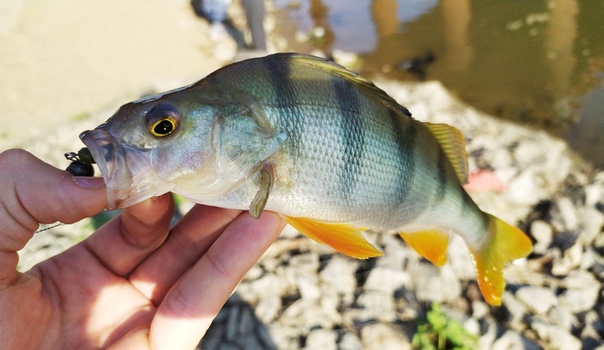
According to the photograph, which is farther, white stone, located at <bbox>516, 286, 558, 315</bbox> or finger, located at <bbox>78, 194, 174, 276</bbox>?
white stone, located at <bbox>516, 286, 558, 315</bbox>

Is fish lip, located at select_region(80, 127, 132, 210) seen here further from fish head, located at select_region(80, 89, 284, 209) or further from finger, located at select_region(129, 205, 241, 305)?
finger, located at select_region(129, 205, 241, 305)

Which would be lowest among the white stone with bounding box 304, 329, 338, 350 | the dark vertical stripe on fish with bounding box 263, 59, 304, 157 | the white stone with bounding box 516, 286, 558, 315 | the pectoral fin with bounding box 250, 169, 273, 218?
the white stone with bounding box 516, 286, 558, 315

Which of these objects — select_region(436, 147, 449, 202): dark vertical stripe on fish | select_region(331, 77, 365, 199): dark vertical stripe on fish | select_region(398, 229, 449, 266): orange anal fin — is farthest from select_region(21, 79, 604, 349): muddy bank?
select_region(331, 77, 365, 199): dark vertical stripe on fish

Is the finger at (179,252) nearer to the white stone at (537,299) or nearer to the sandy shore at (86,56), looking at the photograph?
the white stone at (537,299)

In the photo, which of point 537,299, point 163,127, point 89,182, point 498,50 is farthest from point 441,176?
point 498,50

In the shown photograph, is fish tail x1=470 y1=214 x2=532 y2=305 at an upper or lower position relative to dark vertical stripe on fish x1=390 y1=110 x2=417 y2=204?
lower

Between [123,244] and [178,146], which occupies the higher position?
[178,146]

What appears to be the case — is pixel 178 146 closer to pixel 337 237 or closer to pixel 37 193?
pixel 37 193

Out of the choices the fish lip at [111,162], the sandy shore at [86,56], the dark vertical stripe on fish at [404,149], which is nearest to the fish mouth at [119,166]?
the fish lip at [111,162]
